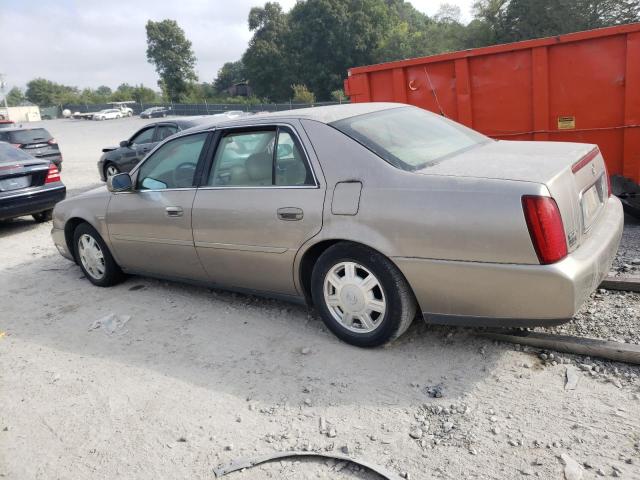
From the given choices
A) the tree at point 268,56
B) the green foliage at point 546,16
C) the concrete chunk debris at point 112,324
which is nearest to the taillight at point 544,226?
the concrete chunk debris at point 112,324

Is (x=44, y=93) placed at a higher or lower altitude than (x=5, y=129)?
higher

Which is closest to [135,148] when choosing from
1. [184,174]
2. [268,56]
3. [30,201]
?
[30,201]

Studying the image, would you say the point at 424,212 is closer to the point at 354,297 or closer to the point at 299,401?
the point at 354,297

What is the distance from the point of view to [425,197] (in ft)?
10.3

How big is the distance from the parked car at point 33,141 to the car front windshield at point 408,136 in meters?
13.1

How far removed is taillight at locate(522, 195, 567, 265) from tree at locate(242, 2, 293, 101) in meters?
68.4

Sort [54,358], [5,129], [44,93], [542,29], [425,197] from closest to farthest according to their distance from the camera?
[425,197] → [54,358] → [5,129] → [542,29] → [44,93]

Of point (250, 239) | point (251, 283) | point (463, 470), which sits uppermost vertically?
point (250, 239)

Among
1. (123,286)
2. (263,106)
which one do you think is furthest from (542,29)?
(123,286)

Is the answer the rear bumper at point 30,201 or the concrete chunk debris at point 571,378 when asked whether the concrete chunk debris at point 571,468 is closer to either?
the concrete chunk debris at point 571,378

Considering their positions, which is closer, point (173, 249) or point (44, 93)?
point (173, 249)

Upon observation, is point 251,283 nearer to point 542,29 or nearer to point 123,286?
point 123,286

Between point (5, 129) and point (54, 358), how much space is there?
13010 mm

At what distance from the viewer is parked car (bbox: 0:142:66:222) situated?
846 centimetres
